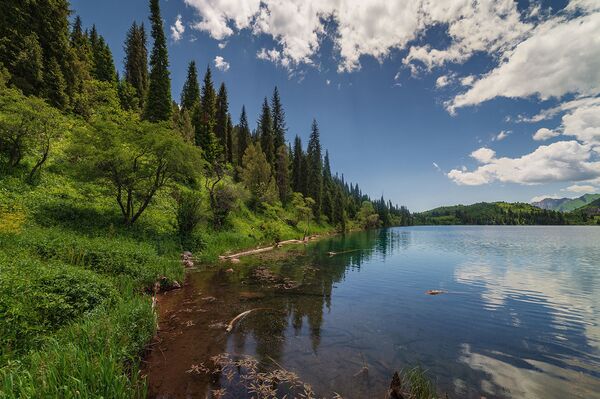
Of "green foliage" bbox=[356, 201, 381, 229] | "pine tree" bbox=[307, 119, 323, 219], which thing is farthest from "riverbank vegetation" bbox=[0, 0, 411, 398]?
"green foliage" bbox=[356, 201, 381, 229]

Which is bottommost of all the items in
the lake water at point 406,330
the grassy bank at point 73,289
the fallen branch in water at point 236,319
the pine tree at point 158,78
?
the lake water at point 406,330

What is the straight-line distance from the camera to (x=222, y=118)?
65688mm

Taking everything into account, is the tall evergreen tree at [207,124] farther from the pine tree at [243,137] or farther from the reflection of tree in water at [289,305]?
the reflection of tree in water at [289,305]

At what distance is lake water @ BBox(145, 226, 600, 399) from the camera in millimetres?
8383

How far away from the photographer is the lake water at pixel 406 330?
8.38 m

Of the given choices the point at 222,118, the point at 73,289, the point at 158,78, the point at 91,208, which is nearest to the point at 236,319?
the point at 73,289

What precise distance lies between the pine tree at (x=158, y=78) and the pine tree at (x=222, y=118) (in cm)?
1897

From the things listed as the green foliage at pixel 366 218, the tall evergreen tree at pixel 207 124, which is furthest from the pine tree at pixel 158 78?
the green foliage at pixel 366 218

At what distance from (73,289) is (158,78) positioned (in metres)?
44.7

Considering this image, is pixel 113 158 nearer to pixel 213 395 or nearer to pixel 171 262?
pixel 171 262

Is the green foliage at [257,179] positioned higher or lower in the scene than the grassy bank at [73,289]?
higher

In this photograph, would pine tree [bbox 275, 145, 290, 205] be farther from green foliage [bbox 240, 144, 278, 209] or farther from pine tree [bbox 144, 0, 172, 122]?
pine tree [bbox 144, 0, 172, 122]

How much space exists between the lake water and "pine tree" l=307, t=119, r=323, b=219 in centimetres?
6004

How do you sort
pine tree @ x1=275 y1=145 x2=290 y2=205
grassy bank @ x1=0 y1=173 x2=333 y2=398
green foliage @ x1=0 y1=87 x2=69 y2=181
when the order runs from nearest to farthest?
grassy bank @ x1=0 y1=173 x2=333 y2=398, green foliage @ x1=0 y1=87 x2=69 y2=181, pine tree @ x1=275 y1=145 x2=290 y2=205
